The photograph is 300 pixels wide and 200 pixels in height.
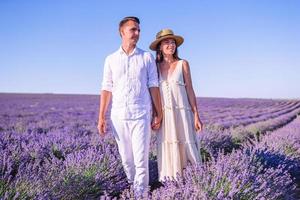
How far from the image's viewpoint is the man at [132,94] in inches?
120

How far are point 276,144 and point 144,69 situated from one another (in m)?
2.85

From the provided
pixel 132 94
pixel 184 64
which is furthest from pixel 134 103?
pixel 184 64

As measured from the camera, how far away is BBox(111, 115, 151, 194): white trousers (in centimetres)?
305

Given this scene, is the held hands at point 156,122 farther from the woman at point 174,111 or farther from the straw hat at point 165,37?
the straw hat at point 165,37

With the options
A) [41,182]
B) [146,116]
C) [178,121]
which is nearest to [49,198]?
[41,182]

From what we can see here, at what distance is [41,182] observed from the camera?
2631 mm

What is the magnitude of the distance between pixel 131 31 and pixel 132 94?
487 millimetres

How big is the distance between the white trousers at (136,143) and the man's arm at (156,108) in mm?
188

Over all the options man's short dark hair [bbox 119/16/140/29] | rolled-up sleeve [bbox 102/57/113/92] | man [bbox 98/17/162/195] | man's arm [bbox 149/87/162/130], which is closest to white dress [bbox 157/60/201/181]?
man's arm [bbox 149/87/162/130]

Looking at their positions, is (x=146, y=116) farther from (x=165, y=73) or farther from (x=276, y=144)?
(x=276, y=144)

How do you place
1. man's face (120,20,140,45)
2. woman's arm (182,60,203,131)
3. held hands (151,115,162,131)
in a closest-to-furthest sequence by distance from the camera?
man's face (120,20,140,45)
held hands (151,115,162,131)
woman's arm (182,60,203,131)

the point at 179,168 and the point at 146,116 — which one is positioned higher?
the point at 146,116

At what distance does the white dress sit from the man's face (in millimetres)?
548

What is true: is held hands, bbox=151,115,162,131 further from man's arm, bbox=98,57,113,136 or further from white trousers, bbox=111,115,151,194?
man's arm, bbox=98,57,113,136
